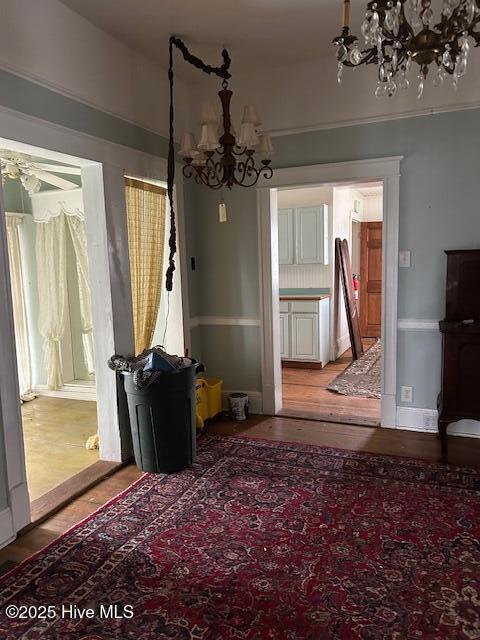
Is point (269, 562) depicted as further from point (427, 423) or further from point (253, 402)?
point (253, 402)

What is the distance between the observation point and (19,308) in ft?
16.6

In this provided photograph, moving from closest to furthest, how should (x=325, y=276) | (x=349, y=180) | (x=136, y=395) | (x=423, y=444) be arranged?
(x=136, y=395)
(x=423, y=444)
(x=349, y=180)
(x=325, y=276)

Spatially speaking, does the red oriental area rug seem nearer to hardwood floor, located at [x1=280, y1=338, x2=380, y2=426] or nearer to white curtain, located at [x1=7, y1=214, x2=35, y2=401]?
hardwood floor, located at [x1=280, y1=338, x2=380, y2=426]

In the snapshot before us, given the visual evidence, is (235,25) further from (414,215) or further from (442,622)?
(442,622)

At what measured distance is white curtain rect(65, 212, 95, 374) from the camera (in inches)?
189

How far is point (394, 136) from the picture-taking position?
12.1 feet

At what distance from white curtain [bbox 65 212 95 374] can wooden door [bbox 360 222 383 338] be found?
4.83 m

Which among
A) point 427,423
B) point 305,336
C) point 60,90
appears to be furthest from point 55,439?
point 305,336

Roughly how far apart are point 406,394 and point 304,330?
229cm

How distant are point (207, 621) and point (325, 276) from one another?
496 cm

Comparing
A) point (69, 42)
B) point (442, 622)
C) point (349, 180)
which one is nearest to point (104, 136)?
point (69, 42)

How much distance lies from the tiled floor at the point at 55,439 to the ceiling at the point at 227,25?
2929 millimetres

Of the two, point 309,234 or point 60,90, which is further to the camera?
point 309,234

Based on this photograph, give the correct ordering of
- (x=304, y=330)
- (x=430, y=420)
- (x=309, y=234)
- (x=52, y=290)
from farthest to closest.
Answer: (x=309, y=234)
(x=304, y=330)
(x=52, y=290)
(x=430, y=420)
